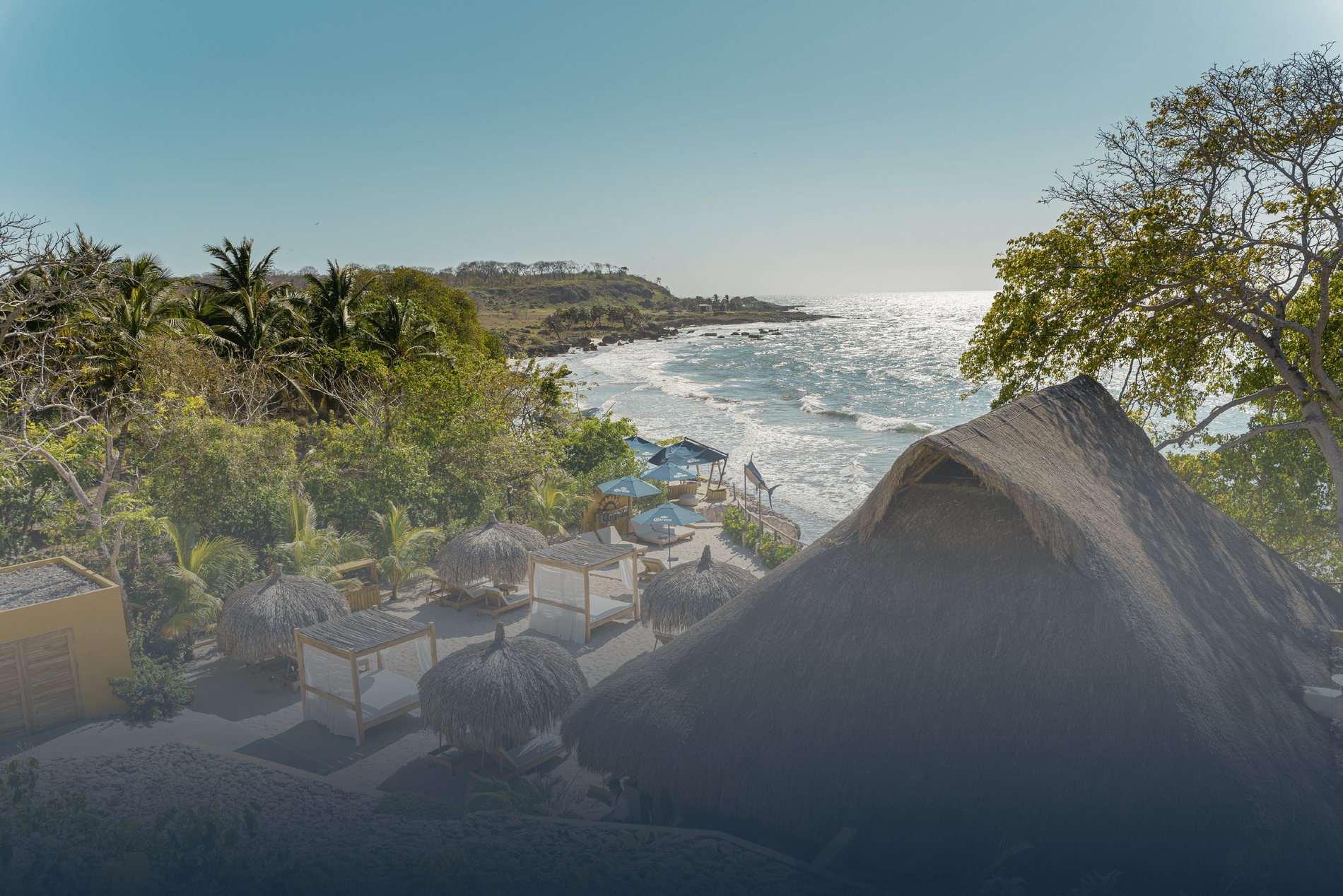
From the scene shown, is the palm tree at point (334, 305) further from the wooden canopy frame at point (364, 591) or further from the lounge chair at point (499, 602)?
the lounge chair at point (499, 602)

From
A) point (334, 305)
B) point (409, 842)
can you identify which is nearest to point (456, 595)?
point (409, 842)

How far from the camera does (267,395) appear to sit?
23.1 m

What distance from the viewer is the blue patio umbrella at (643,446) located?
27078mm

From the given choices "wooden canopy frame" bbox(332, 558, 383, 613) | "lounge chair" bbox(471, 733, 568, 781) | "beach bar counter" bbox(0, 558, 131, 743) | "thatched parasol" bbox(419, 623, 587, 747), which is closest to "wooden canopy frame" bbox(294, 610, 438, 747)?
"thatched parasol" bbox(419, 623, 587, 747)

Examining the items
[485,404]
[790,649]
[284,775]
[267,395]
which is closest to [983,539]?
[790,649]

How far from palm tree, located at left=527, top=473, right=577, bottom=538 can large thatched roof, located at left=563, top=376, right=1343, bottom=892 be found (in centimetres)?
1206

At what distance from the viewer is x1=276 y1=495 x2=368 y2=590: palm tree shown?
48.0 ft

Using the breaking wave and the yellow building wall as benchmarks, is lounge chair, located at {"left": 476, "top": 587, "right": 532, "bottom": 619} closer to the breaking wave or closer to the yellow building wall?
the yellow building wall

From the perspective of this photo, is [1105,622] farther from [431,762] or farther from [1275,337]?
[1275,337]

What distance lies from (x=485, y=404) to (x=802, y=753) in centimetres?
1610

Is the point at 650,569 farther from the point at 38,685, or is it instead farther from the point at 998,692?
the point at 998,692

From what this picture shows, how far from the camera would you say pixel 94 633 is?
415 inches

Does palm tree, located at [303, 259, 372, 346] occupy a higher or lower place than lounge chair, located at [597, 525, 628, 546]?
higher

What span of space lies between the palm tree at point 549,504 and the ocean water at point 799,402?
26.5 feet
